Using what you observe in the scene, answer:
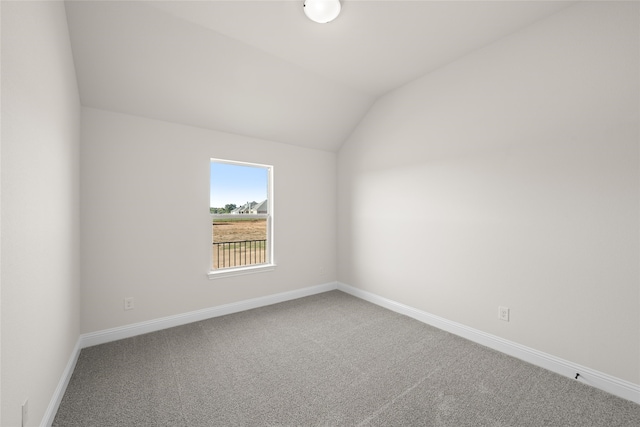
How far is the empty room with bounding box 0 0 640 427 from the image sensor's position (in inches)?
62.8

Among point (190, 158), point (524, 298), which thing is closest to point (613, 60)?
point (524, 298)

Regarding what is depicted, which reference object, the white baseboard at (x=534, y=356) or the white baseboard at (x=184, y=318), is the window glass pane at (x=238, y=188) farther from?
the white baseboard at (x=534, y=356)

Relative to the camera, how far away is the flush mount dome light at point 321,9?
1.93 m

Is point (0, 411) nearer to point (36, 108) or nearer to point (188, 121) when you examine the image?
point (36, 108)

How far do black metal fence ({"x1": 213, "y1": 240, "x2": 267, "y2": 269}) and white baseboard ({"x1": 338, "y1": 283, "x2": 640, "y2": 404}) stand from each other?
194 centimetres

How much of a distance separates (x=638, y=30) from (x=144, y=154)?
4.15m

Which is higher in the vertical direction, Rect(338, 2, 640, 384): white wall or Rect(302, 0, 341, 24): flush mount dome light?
Rect(302, 0, 341, 24): flush mount dome light

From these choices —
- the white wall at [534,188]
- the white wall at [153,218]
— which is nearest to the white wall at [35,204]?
the white wall at [153,218]

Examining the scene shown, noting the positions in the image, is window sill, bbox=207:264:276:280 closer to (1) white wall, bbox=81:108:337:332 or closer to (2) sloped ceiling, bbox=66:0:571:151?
(1) white wall, bbox=81:108:337:332

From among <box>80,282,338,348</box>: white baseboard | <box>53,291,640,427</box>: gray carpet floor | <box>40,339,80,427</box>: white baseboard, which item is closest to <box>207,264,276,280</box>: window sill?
<box>80,282,338,348</box>: white baseboard

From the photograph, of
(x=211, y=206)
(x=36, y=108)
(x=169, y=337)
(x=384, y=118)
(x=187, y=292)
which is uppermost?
(x=384, y=118)

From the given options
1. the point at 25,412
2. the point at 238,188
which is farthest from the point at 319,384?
the point at 238,188

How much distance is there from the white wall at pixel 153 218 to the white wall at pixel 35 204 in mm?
536

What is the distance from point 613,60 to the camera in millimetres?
1842
